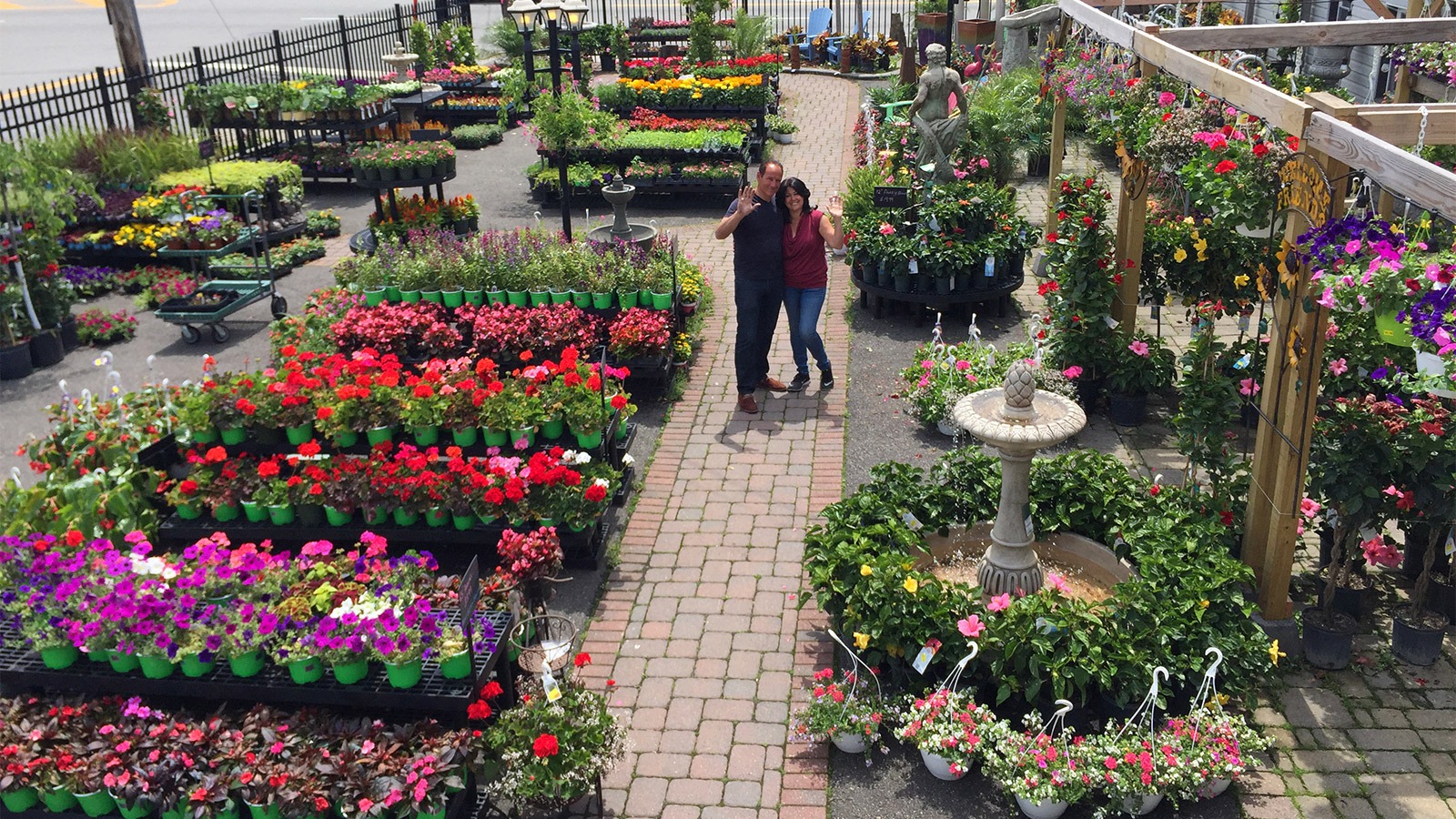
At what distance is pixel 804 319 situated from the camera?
9.35 metres

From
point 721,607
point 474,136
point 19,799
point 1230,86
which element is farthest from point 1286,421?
point 474,136

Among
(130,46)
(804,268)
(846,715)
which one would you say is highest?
(130,46)

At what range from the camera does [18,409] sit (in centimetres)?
999

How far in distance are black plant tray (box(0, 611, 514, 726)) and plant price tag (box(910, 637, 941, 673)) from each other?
1942 millimetres

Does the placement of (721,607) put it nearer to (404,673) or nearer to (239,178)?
(404,673)

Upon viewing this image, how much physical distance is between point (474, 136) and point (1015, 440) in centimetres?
1538

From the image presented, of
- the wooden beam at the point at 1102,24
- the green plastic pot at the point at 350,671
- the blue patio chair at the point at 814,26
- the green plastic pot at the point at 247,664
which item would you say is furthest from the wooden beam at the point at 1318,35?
the blue patio chair at the point at 814,26

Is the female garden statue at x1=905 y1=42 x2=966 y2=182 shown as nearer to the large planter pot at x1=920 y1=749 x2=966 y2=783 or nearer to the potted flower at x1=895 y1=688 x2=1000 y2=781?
the potted flower at x1=895 y1=688 x2=1000 y2=781

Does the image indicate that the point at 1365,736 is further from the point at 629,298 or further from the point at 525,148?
the point at 525,148

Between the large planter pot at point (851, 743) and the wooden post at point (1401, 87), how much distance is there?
5069 millimetres

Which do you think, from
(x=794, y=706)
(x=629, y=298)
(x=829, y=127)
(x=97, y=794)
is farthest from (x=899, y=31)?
(x=97, y=794)

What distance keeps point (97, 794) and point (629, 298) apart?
5787 mm

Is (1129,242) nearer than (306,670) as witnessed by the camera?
No

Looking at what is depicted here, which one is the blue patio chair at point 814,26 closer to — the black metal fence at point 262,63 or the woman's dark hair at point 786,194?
the black metal fence at point 262,63
